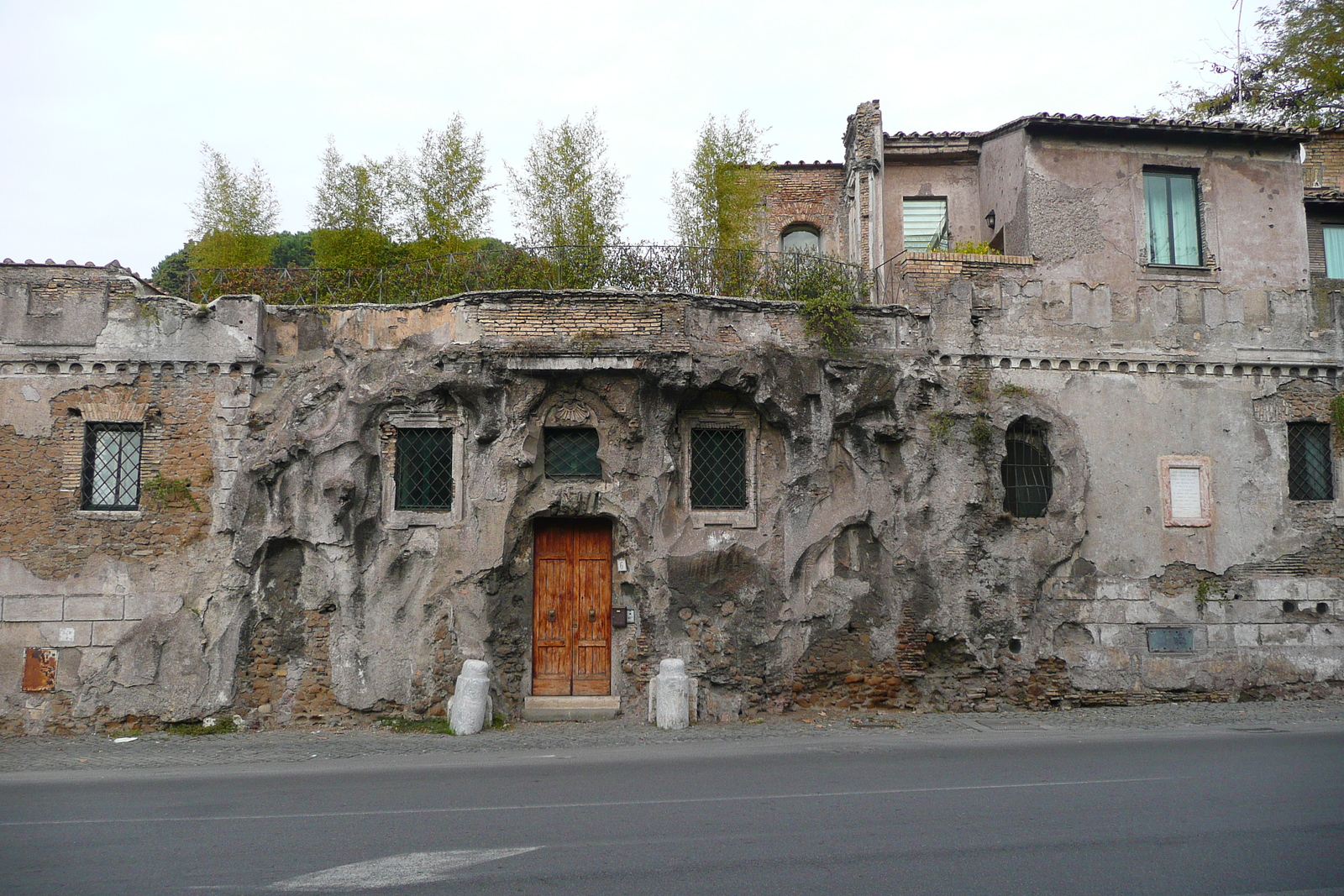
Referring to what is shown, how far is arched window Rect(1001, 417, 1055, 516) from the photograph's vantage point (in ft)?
44.8

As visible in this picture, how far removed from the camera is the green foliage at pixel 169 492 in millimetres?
12633

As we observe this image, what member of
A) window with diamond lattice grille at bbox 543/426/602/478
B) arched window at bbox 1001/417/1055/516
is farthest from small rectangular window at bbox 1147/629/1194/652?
window with diamond lattice grille at bbox 543/426/602/478

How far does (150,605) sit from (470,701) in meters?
4.84

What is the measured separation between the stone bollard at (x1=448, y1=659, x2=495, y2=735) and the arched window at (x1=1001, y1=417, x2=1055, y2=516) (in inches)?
320

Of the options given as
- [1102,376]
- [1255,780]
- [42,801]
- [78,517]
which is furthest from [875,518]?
[78,517]

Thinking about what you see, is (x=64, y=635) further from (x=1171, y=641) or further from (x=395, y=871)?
(x=1171, y=641)

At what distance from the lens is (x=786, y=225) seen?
62.4 ft

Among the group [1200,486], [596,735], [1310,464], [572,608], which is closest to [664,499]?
[572,608]

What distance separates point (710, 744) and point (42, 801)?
22.4ft

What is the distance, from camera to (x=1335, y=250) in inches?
659

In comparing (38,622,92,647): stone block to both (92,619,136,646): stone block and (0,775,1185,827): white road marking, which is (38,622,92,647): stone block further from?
(0,775,1185,827): white road marking

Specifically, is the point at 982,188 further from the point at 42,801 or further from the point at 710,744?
the point at 42,801

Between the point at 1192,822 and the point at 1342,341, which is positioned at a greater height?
the point at 1342,341

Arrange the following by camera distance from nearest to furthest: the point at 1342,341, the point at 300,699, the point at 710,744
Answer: the point at 710,744
the point at 300,699
the point at 1342,341
